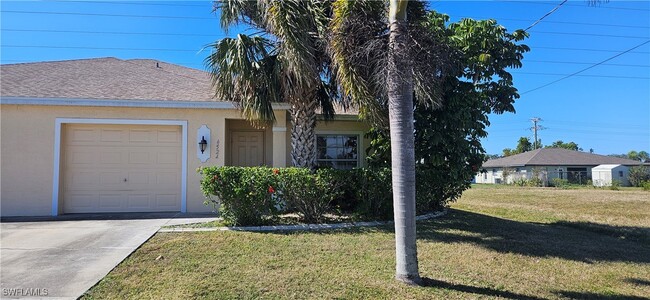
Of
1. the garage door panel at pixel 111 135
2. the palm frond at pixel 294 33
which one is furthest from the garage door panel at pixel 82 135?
the palm frond at pixel 294 33

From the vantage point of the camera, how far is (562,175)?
4159cm

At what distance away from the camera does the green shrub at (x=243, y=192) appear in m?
7.59

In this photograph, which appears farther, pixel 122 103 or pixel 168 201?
pixel 168 201

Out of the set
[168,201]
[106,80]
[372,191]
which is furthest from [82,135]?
[372,191]

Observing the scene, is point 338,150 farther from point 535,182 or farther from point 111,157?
point 535,182

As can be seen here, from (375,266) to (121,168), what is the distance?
7.87 metres

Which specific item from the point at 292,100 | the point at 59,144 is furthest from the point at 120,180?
the point at 292,100

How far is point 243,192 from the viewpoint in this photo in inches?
298

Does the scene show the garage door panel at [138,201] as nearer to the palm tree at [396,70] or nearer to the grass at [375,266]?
the grass at [375,266]

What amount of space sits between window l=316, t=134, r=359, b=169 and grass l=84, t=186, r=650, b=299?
4.14 metres

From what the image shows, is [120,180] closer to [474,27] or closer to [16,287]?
[16,287]

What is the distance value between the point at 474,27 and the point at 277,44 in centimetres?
508

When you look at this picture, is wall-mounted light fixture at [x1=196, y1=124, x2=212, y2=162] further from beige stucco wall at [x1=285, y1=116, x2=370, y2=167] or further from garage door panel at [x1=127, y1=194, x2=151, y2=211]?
beige stucco wall at [x1=285, y1=116, x2=370, y2=167]

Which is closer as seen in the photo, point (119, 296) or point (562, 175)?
point (119, 296)
